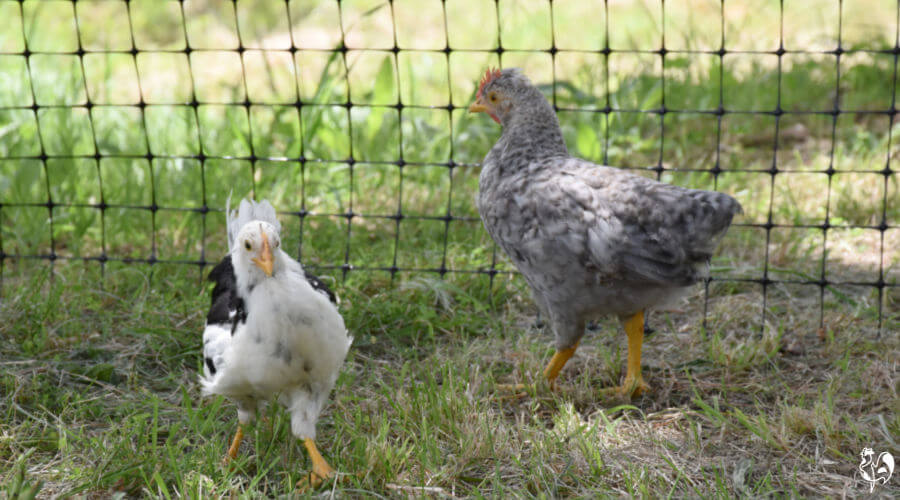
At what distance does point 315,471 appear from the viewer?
2.82 m

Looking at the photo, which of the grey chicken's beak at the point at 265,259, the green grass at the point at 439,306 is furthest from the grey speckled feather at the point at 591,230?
the grey chicken's beak at the point at 265,259

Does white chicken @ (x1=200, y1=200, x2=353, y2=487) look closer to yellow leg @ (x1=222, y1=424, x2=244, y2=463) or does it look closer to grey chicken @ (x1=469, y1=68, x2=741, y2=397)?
yellow leg @ (x1=222, y1=424, x2=244, y2=463)

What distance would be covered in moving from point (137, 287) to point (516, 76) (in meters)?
A: 2.06

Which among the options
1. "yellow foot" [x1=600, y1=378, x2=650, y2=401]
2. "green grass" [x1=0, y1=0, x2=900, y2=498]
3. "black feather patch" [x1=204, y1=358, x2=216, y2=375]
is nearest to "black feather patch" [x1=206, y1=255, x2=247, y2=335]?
"black feather patch" [x1=204, y1=358, x2=216, y2=375]

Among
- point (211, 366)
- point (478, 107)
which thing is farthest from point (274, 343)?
point (478, 107)

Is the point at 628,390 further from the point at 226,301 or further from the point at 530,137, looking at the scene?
the point at 226,301

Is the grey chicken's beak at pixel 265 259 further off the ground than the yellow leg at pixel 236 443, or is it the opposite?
the grey chicken's beak at pixel 265 259

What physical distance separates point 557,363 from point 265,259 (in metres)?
1.28

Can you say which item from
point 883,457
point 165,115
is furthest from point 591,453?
point 165,115

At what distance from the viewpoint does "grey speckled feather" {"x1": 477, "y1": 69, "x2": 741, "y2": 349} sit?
2.97m

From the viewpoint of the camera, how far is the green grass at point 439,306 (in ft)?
9.39

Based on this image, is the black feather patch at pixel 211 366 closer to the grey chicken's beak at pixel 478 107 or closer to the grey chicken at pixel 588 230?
the grey chicken at pixel 588 230

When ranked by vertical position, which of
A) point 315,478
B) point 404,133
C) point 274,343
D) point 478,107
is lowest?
point 315,478

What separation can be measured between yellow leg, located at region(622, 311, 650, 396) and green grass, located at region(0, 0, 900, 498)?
0.08 m
